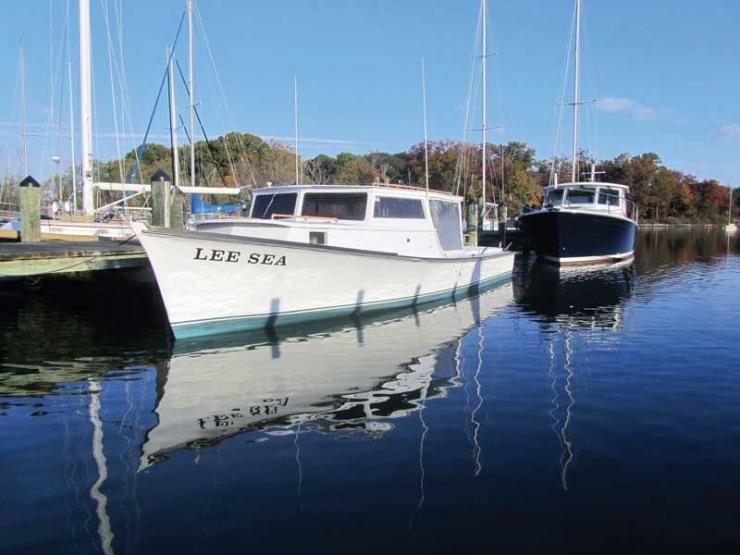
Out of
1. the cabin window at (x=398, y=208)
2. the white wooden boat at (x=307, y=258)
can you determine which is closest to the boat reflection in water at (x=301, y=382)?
the white wooden boat at (x=307, y=258)

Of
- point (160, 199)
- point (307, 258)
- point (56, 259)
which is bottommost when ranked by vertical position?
point (56, 259)

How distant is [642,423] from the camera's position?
6.82 m

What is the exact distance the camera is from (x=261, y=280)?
11922 mm

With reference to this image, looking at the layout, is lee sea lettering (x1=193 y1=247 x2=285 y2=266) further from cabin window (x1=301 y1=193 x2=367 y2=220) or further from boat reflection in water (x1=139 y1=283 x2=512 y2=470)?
cabin window (x1=301 y1=193 x2=367 y2=220)

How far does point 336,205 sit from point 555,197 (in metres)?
21.0

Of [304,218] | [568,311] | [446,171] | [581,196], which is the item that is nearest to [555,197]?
[581,196]

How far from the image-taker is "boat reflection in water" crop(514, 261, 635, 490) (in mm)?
7527

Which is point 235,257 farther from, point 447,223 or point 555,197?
point 555,197

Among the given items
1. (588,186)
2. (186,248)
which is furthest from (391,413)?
(588,186)

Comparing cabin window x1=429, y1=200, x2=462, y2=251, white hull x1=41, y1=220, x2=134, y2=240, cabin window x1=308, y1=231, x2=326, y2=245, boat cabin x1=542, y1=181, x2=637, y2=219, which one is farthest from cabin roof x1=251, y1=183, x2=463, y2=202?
boat cabin x1=542, y1=181, x2=637, y2=219

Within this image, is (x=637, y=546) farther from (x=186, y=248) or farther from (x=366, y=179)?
(x=366, y=179)

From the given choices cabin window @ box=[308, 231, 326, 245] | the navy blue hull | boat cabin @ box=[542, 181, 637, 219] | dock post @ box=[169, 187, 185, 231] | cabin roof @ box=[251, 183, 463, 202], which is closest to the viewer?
cabin window @ box=[308, 231, 326, 245]

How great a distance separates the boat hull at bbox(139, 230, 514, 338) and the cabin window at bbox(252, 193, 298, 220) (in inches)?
87.0

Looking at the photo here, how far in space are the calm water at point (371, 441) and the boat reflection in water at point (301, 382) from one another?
0.05m
